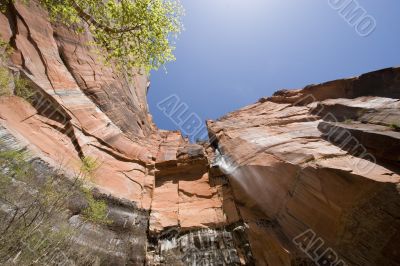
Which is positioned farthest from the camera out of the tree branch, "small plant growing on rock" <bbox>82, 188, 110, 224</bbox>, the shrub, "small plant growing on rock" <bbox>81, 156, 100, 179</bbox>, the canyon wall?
the tree branch

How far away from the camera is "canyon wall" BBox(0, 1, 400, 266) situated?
8436mm

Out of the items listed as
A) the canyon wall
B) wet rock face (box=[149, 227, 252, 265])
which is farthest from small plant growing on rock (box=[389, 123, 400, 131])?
wet rock face (box=[149, 227, 252, 265])

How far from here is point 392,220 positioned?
761 centimetres

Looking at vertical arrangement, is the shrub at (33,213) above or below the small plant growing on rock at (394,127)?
below

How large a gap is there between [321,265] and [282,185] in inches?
114

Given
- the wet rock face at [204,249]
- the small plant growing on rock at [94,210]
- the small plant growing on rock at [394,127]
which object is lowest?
the wet rock face at [204,249]

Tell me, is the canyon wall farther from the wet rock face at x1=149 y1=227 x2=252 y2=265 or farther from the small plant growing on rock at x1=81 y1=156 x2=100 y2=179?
the small plant growing on rock at x1=81 y1=156 x2=100 y2=179

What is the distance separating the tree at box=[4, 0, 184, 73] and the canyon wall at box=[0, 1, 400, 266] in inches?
130

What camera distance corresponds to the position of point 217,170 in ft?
46.6

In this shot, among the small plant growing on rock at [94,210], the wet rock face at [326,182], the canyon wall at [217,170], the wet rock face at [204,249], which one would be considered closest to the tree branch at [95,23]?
the canyon wall at [217,170]

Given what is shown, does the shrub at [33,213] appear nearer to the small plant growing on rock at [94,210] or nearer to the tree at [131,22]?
the small plant growing on rock at [94,210]

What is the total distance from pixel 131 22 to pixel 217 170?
28.3 ft

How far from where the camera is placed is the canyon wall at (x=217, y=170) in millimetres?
8436

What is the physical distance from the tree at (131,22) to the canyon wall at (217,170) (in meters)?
3.30
